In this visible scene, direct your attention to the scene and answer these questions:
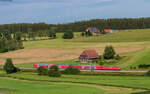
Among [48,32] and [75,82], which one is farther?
[48,32]

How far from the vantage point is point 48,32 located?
196375 millimetres

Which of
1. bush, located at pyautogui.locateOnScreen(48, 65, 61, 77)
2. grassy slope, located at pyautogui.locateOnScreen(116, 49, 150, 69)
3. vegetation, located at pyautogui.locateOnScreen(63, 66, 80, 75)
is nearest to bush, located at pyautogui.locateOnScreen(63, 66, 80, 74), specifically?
vegetation, located at pyautogui.locateOnScreen(63, 66, 80, 75)

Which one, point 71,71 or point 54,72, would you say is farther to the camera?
point 71,71

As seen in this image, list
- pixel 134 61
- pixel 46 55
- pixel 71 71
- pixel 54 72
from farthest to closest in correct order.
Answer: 1. pixel 46 55
2. pixel 134 61
3. pixel 71 71
4. pixel 54 72

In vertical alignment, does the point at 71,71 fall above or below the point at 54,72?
below

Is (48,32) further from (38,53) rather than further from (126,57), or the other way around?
(126,57)

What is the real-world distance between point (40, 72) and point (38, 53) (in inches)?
1834

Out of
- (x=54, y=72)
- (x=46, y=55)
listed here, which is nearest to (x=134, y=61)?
(x=54, y=72)

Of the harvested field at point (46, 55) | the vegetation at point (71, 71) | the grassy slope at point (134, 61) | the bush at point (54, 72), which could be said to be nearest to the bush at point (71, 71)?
the vegetation at point (71, 71)

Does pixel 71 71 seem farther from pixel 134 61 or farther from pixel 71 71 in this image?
pixel 134 61

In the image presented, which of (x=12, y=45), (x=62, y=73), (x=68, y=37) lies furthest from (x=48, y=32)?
(x=62, y=73)

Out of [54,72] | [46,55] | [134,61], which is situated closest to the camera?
[54,72]

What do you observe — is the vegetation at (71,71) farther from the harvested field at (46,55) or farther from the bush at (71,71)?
the harvested field at (46,55)

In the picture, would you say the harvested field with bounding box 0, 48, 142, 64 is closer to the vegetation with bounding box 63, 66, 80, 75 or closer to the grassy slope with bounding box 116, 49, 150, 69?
the grassy slope with bounding box 116, 49, 150, 69
